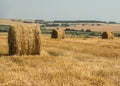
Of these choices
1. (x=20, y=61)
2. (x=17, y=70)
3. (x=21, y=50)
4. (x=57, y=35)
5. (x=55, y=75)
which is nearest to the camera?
(x=55, y=75)

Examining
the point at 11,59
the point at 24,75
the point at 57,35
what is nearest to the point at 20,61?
the point at 11,59

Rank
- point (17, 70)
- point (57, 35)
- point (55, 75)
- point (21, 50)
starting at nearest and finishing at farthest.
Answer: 1. point (55, 75)
2. point (17, 70)
3. point (21, 50)
4. point (57, 35)

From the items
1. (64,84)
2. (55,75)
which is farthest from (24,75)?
(64,84)

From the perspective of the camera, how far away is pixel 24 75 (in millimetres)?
9789

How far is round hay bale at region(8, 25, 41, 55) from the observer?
51.6 feet

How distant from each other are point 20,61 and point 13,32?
3102mm

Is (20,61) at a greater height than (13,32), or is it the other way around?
(13,32)

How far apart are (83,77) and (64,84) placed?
4.16ft

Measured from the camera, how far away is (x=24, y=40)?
16047 mm

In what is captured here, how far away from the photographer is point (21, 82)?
874 centimetres

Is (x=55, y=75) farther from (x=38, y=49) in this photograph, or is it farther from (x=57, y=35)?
(x=57, y=35)

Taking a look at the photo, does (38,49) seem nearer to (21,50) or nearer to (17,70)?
(21,50)

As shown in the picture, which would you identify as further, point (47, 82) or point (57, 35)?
point (57, 35)

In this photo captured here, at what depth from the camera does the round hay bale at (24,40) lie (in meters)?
15.7
